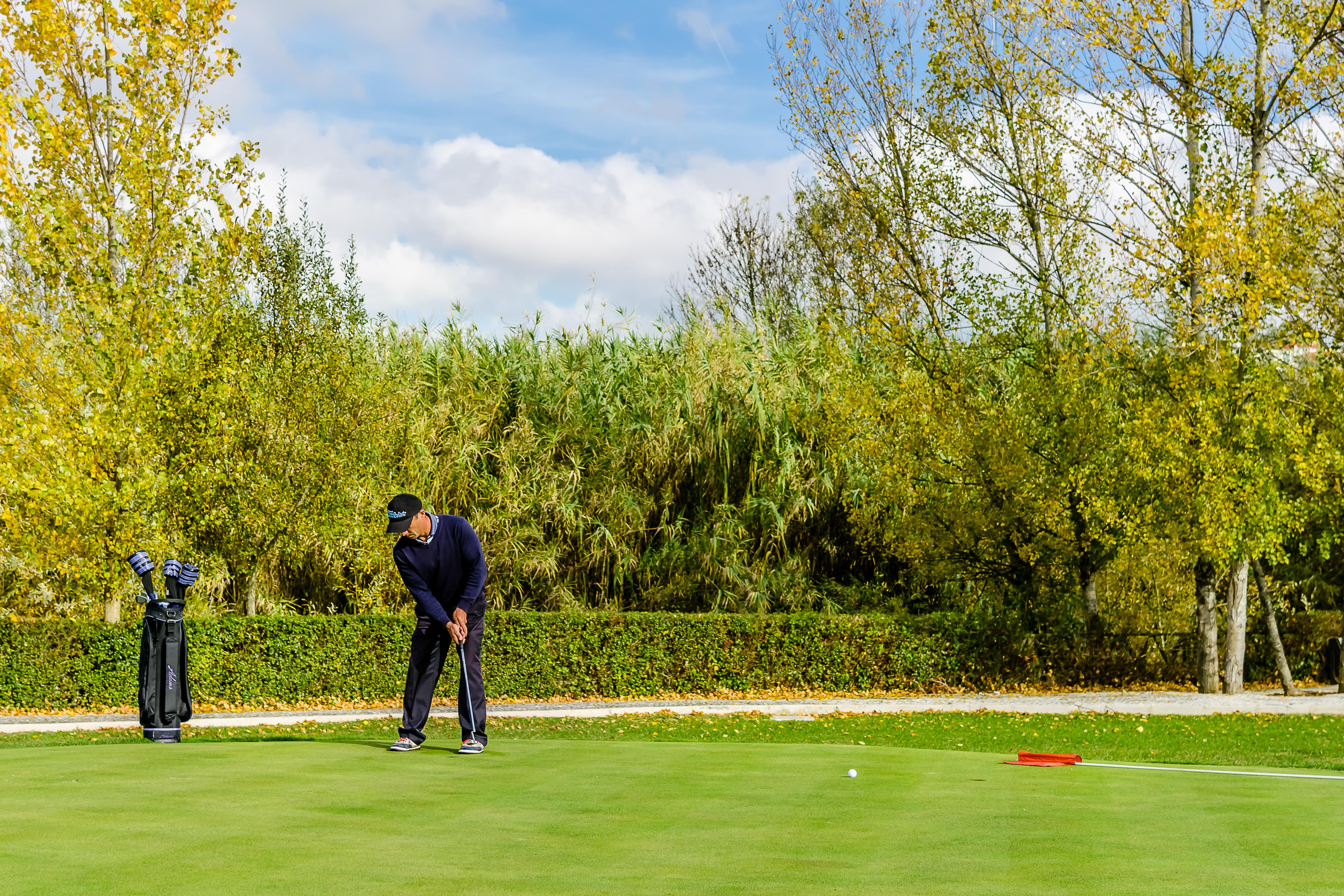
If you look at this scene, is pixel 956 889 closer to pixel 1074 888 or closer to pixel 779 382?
pixel 1074 888

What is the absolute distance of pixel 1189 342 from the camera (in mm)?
19562

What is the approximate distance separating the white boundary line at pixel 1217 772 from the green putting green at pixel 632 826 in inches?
7.2

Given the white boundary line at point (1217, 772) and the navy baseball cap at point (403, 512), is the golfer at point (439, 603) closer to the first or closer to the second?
the navy baseball cap at point (403, 512)

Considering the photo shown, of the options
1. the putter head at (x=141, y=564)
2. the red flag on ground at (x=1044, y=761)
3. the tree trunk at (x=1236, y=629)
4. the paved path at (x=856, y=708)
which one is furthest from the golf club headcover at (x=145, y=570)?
the tree trunk at (x=1236, y=629)

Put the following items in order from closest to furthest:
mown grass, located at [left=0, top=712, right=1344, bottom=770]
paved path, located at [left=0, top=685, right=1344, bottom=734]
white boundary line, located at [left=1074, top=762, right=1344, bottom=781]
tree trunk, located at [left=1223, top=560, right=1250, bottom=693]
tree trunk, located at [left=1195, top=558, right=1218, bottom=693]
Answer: white boundary line, located at [left=1074, top=762, right=1344, bottom=781], mown grass, located at [left=0, top=712, right=1344, bottom=770], paved path, located at [left=0, top=685, right=1344, bottom=734], tree trunk, located at [left=1223, top=560, right=1250, bottom=693], tree trunk, located at [left=1195, top=558, right=1218, bottom=693]

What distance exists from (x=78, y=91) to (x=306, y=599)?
9.73 m

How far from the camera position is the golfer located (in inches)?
328

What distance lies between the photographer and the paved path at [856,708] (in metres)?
16.5

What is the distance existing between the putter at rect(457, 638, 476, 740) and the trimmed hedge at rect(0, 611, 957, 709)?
10423 millimetres

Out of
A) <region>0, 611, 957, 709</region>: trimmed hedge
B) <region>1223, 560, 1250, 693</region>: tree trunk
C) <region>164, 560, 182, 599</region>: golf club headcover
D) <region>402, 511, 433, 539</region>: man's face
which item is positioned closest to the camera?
<region>402, 511, 433, 539</region>: man's face

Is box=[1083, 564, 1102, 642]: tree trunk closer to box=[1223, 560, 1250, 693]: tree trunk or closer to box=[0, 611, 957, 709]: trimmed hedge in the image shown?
box=[1223, 560, 1250, 693]: tree trunk

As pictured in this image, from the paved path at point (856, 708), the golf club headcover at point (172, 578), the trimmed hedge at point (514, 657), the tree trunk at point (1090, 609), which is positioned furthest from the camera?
the tree trunk at point (1090, 609)

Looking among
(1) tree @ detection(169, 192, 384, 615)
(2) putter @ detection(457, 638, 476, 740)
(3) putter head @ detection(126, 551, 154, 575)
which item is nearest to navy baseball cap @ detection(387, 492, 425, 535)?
(2) putter @ detection(457, 638, 476, 740)

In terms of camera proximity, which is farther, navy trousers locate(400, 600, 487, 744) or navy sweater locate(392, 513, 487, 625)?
navy sweater locate(392, 513, 487, 625)
